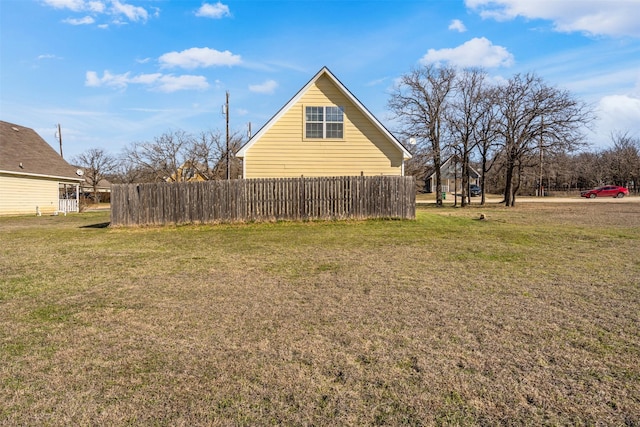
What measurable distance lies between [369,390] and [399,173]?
16.7 meters

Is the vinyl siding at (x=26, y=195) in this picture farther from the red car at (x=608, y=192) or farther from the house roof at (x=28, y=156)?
the red car at (x=608, y=192)

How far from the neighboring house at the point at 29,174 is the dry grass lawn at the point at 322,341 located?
70.0ft

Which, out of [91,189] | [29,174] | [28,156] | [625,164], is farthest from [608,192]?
[91,189]

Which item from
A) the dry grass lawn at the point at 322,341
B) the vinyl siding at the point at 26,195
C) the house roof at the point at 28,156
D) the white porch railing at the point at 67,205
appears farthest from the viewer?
the white porch railing at the point at 67,205

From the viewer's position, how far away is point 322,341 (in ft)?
12.9

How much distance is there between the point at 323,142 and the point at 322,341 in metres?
15.5

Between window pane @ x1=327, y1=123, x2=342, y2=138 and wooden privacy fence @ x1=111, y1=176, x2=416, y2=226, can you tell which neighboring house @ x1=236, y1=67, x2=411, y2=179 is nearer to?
window pane @ x1=327, y1=123, x2=342, y2=138

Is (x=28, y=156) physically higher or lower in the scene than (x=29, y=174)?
higher

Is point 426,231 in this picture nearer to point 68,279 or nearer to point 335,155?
point 335,155

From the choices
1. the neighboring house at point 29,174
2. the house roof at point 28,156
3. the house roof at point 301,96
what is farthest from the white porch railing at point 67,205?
the house roof at point 301,96

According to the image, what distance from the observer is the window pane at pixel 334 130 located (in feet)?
61.5

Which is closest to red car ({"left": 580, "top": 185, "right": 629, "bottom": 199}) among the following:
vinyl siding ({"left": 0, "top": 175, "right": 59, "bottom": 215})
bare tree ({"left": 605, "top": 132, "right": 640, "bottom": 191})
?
bare tree ({"left": 605, "top": 132, "right": 640, "bottom": 191})

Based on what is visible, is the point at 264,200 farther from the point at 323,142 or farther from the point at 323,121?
the point at 323,121

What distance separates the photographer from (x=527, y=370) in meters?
3.27
